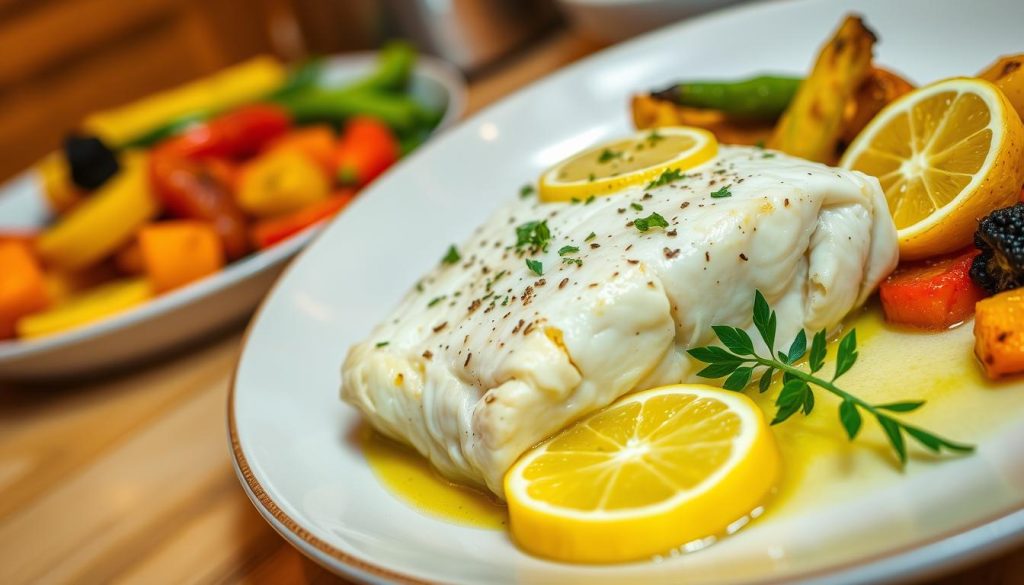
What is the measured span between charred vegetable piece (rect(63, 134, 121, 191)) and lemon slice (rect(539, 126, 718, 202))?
2.08 m

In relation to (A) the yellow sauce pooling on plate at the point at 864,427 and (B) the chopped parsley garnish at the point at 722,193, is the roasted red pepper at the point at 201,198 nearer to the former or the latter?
(A) the yellow sauce pooling on plate at the point at 864,427

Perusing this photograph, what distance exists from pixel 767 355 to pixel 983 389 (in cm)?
38

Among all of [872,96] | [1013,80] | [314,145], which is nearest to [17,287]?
[314,145]

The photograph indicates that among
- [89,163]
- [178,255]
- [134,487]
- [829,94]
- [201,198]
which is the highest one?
[829,94]

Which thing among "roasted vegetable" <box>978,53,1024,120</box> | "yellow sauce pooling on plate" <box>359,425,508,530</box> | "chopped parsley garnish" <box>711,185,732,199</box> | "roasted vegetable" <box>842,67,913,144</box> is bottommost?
"yellow sauce pooling on plate" <box>359,425,508,530</box>

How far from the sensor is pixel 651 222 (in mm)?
1742

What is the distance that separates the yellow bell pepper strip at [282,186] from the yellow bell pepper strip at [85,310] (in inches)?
19.2

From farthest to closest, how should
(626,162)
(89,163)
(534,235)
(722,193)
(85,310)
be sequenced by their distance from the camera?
(89,163) < (85,310) < (626,162) < (534,235) < (722,193)

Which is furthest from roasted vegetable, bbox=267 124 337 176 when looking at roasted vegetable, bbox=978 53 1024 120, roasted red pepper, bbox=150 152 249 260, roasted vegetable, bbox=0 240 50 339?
roasted vegetable, bbox=978 53 1024 120

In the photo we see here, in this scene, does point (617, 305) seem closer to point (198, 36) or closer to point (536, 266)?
point (536, 266)

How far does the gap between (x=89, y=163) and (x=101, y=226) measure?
384 mm

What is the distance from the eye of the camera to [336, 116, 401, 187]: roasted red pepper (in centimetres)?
338

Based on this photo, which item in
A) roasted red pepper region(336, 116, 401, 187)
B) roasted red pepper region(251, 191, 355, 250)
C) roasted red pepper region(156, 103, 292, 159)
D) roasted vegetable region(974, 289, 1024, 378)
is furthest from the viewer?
roasted red pepper region(156, 103, 292, 159)

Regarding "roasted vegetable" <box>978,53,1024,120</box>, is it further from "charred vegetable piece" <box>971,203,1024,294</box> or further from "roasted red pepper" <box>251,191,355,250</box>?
"roasted red pepper" <box>251,191,355,250</box>
